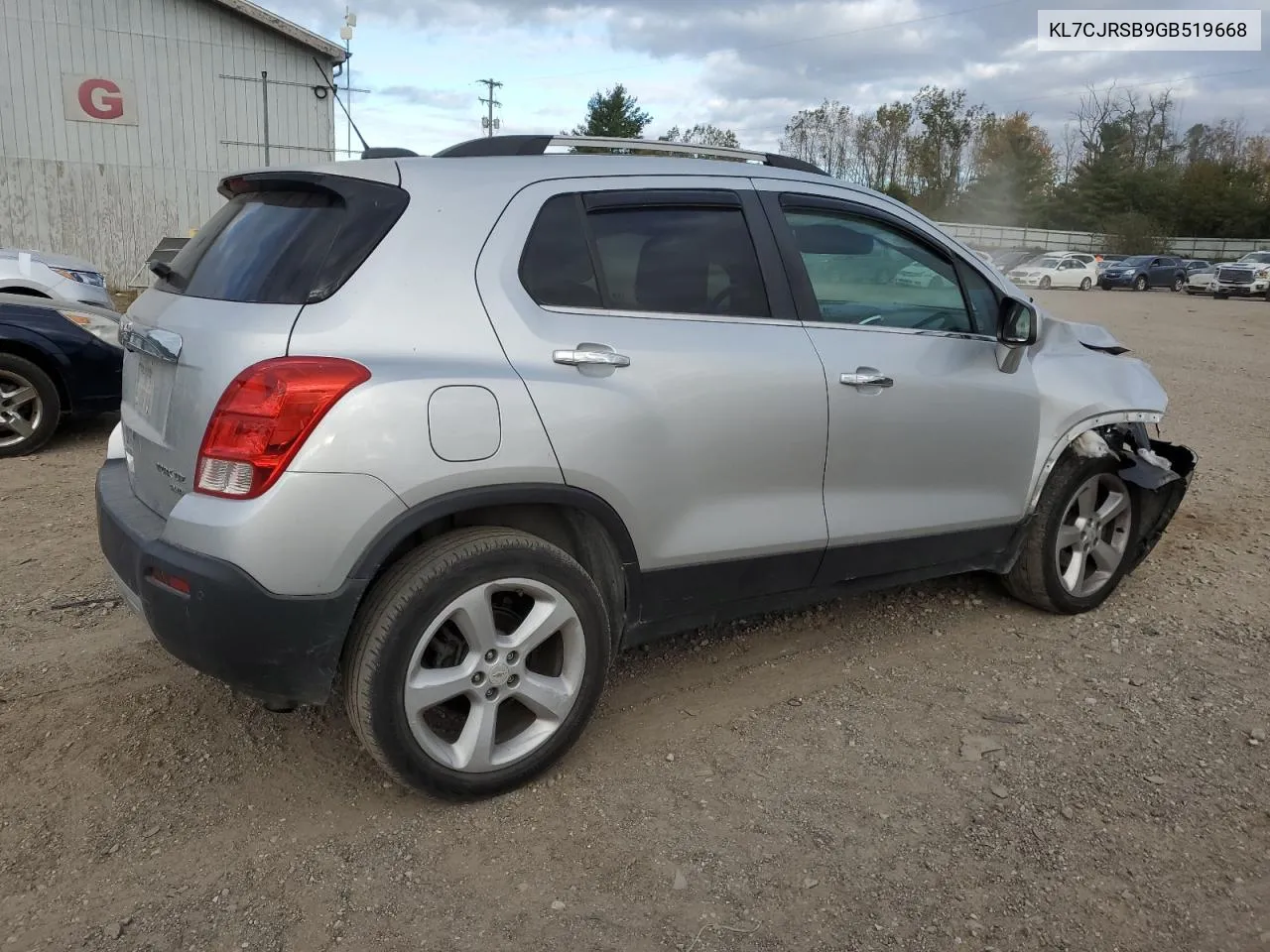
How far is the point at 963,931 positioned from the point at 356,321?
2.17 m

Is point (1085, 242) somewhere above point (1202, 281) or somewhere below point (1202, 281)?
above

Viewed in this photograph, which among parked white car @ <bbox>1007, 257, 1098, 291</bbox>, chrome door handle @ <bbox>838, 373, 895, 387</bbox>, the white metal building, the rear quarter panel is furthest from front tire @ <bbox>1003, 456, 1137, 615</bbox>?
parked white car @ <bbox>1007, 257, 1098, 291</bbox>

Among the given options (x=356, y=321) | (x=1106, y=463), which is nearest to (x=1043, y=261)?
(x=1106, y=463)

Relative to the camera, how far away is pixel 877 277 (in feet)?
12.1

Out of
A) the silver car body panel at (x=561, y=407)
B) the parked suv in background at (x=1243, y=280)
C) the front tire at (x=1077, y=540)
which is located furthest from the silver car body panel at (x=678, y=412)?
the parked suv in background at (x=1243, y=280)

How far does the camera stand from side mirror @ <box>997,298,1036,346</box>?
3.76m

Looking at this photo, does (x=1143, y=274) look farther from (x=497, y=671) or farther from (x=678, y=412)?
(x=497, y=671)

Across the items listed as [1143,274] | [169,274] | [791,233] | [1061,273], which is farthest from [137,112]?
[1143,274]

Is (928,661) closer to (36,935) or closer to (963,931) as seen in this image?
(963,931)

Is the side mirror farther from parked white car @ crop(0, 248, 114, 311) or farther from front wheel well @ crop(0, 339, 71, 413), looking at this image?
parked white car @ crop(0, 248, 114, 311)

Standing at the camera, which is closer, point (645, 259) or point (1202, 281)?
point (645, 259)

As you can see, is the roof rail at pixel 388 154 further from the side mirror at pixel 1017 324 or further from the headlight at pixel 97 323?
the headlight at pixel 97 323

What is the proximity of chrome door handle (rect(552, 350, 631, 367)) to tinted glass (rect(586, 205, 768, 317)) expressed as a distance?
187mm

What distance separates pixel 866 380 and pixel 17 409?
5.82 m
